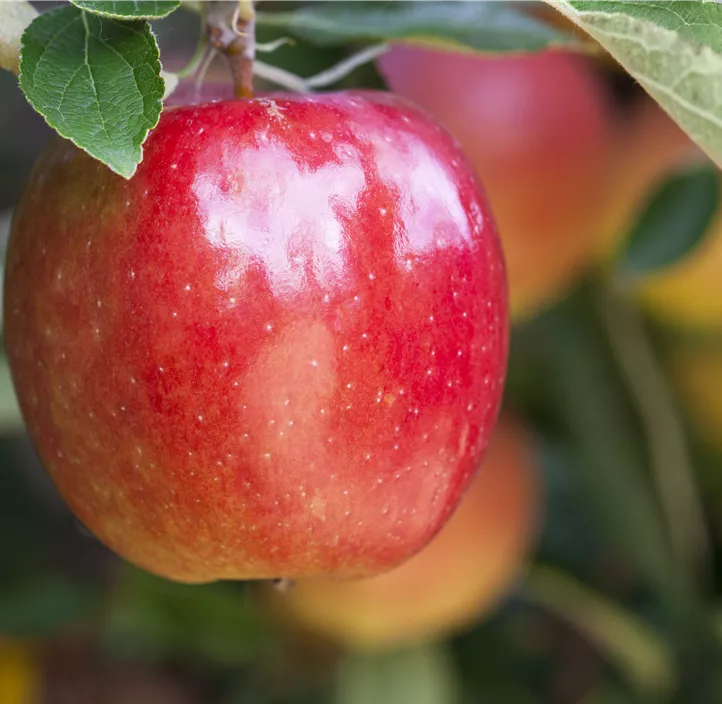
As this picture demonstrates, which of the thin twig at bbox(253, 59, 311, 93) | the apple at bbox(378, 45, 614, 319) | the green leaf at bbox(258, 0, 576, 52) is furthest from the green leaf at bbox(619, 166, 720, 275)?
the thin twig at bbox(253, 59, 311, 93)

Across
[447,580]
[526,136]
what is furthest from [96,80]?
[447,580]

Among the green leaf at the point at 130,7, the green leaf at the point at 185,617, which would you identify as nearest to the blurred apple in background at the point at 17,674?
the green leaf at the point at 185,617

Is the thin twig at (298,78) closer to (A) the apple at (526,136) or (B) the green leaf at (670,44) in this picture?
(B) the green leaf at (670,44)

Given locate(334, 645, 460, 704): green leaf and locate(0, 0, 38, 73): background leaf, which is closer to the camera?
locate(0, 0, 38, 73): background leaf

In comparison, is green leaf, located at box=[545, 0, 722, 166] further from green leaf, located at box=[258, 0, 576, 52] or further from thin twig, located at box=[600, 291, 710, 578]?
thin twig, located at box=[600, 291, 710, 578]

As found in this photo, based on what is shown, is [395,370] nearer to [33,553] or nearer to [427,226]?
[427,226]

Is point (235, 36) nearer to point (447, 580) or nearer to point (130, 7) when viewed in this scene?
point (130, 7)
